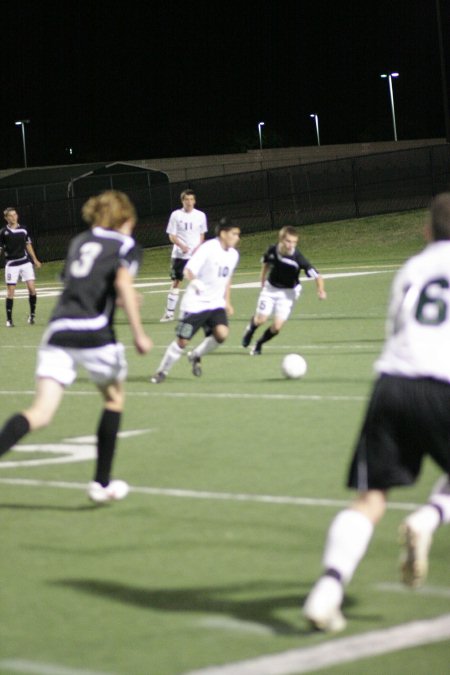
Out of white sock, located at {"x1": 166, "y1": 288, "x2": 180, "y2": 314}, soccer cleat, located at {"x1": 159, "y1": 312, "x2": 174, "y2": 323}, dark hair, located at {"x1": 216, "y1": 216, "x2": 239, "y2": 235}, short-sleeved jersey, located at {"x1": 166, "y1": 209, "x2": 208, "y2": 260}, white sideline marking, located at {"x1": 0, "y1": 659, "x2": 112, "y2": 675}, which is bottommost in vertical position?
A: soccer cleat, located at {"x1": 159, "y1": 312, "x2": 174, "y2": 323}

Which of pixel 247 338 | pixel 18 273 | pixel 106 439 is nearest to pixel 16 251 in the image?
pixel 18 273

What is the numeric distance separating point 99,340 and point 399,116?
98.9 m

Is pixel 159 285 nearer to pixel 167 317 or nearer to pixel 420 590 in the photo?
pixel 167 317

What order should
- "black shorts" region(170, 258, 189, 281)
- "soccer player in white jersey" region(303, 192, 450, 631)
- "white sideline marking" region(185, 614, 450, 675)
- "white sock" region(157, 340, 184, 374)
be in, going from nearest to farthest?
"white sideline marking" region(185, 614, 450, 675) < "soccer player in white jersey" region(303, 192, 450, 631) < "white sock" region(157, 340, 184, 374) < "black shorts" region(170, 258, 189, 281)

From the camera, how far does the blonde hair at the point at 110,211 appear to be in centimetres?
863

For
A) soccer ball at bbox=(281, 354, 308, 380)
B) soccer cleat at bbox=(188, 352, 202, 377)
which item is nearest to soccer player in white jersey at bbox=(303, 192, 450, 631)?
soccer ball at bbox=(281, 354, 308, 380)

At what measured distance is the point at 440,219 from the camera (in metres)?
5.93

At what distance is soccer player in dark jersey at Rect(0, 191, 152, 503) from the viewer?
8.58 m

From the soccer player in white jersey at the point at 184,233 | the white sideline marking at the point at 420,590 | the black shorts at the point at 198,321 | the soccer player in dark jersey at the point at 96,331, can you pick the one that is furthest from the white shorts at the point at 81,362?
the soccer player in white jersey at the point at 184,233

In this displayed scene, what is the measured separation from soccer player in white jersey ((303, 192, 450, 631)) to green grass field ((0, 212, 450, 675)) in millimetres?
419

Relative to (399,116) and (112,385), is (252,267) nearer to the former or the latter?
(112,385)

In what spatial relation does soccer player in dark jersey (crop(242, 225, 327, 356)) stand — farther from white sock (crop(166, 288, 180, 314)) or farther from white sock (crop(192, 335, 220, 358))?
white sock (crop(166, 288, 180, 314))

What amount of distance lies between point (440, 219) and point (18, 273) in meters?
20.6

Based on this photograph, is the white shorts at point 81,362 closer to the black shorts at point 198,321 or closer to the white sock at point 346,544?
the white sock at point 346,544
